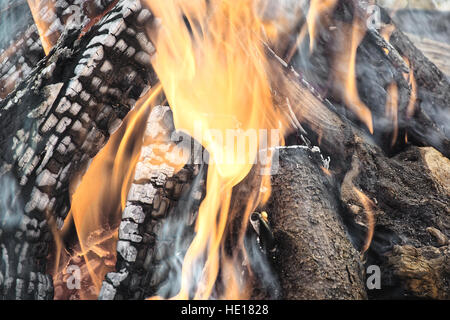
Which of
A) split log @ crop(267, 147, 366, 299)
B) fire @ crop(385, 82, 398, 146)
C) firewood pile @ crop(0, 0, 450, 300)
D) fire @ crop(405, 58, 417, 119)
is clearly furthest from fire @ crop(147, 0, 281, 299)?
fire @ crop(405, 58, 417, 119)

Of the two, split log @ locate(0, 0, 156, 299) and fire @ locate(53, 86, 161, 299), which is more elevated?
split log @ locate(0, 0, 156, 299)

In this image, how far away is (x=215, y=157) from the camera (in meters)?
1.98

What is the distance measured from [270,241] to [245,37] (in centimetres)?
117

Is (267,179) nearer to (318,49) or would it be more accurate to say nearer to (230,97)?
(230,97)

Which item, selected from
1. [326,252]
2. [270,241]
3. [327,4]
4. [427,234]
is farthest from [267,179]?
[327,4]

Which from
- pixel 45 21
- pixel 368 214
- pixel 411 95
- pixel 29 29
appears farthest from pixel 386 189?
pixel 29 29

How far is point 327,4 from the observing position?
2.38 meters

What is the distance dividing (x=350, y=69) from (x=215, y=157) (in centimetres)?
106

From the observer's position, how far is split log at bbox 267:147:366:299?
165cm

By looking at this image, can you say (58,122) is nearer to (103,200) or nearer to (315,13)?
(103,200)

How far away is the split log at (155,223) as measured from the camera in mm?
1649

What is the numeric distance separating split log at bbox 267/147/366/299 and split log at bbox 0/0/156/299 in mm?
910

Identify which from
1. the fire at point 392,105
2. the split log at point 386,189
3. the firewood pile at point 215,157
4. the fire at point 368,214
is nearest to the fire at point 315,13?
the firewood pile at point 215,157

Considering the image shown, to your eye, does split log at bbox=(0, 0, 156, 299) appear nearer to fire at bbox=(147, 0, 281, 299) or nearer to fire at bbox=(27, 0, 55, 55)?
fire at bbox=(147, 0, 281, 299)
